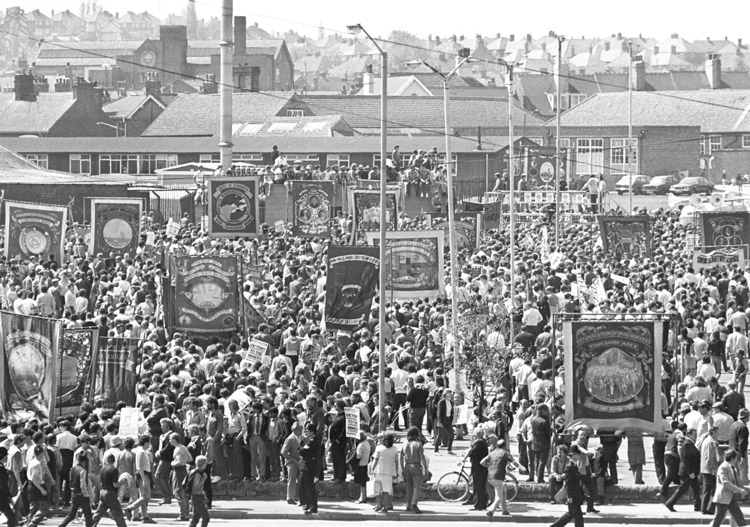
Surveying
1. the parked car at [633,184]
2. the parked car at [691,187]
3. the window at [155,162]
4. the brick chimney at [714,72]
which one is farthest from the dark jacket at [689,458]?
the brick chimney at [714,72]

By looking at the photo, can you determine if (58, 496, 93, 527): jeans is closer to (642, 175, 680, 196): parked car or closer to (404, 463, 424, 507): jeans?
(404, 463, 424, 507): jeans

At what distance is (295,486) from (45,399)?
11.1ft

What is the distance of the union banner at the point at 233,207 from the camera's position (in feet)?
129

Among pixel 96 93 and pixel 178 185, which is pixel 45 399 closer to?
pixel 178 185

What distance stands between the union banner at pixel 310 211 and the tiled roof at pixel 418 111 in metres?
51.2

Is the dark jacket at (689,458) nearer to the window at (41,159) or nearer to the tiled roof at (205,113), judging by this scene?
the window at (41,159)

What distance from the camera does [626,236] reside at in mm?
37625

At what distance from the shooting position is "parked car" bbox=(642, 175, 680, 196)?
8144cm

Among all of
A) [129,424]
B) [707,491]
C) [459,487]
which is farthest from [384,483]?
[707,491]

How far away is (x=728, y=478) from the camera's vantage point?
18.4 m

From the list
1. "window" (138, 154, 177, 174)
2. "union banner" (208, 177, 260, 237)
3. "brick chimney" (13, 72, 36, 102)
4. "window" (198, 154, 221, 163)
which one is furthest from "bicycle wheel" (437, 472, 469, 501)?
"brick chimney" (13, 72, 36, 102)

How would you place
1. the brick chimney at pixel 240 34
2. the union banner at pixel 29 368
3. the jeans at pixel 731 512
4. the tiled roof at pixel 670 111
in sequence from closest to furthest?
the jeans at pixel 731 512 < the union banner at pixel 29 368 < the tiled roof at pixel 670 111 < the brick chimney at pixel 240 34

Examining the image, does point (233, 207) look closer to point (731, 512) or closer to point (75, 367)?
point (75, 367)

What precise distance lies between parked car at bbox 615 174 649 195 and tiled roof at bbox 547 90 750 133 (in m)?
7.26
